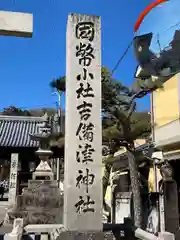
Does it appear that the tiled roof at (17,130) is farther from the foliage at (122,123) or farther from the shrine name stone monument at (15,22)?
the shrine name stone monument at (15,22)

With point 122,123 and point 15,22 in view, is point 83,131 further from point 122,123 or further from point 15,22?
point 122,123

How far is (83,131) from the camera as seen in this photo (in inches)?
223

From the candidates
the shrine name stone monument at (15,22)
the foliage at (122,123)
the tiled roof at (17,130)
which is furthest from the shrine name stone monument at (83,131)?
the tiled roof at (17,130)

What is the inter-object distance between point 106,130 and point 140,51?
11.6 ft

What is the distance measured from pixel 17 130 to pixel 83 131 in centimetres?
1901

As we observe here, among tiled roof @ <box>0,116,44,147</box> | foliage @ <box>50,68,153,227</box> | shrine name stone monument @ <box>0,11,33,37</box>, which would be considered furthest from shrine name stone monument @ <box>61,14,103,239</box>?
tiled roof @ <box>0,116,44,147</box>

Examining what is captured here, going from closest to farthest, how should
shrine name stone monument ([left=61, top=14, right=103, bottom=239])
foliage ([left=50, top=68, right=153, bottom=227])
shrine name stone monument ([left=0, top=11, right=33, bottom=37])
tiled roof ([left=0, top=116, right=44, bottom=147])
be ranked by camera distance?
shrine name stone monument ([left=61, top=14, right=103, bottom=239]) → shrine name stone monument ([left=0, top=11, right=33, bottom=37]) → foliage ([left=50, top=68, right=153, bottom=227]) → tiled roof ([left=0, top=116, right=44, bottom=147])

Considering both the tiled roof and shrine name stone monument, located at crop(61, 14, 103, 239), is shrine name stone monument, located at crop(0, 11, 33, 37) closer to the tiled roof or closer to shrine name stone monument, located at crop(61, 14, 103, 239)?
shrine name stone monument, located at crop(61, 14, 103, 239)

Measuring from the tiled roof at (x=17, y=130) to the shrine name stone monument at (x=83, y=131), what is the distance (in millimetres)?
15537

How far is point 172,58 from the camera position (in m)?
11.6

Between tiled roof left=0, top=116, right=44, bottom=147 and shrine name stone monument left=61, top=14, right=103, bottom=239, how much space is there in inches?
612

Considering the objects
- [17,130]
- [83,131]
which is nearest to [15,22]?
[83,131]

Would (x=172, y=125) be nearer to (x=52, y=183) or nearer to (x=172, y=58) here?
(x=172, y=58)

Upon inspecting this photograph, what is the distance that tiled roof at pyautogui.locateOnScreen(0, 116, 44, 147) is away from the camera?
829 inches
